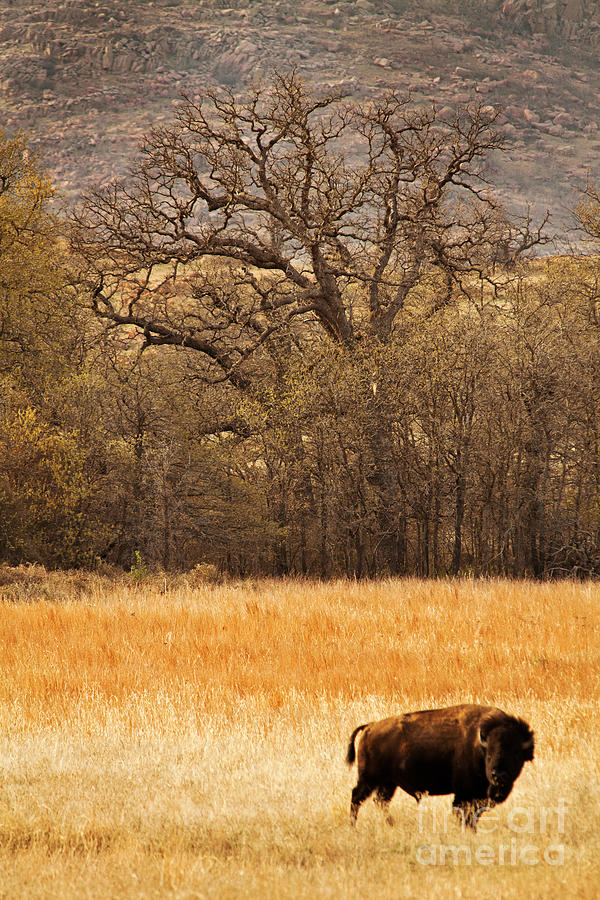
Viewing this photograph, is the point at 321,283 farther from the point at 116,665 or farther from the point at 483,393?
the point at 116,665

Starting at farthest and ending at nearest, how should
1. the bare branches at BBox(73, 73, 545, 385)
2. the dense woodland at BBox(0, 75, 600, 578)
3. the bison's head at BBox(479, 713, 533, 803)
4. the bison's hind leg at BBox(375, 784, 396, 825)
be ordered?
the bare branches at BBox(73, 73, 545, 385), the dense woodland at BBox(0, 75, 600, 578), the bison's hind leg at BBox(375, 784, 396, 825), the bison's head at BBox(479, 713, 533, 803)

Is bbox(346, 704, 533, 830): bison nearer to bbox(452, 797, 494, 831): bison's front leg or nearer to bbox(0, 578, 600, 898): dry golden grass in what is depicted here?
bbox(452, 797, 494, 831): bison's front leg

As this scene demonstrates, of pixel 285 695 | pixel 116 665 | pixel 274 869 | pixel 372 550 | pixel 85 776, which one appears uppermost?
pixel 274 869

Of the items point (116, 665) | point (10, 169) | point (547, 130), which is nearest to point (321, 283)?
point (10, 169)

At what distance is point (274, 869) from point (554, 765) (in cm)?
147

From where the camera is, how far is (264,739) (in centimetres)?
470

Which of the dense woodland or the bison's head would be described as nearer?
the bison's head

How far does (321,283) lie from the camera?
18625 mm

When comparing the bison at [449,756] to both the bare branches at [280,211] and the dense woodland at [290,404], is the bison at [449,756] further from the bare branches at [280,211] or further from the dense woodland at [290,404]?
the bare branches at [280,211]

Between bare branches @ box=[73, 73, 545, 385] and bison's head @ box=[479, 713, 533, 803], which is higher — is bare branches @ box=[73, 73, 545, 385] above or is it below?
above

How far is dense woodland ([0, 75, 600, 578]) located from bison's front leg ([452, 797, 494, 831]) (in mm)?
12955

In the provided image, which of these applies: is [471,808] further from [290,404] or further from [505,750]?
[290,404]

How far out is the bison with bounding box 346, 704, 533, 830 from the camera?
8.10 ft

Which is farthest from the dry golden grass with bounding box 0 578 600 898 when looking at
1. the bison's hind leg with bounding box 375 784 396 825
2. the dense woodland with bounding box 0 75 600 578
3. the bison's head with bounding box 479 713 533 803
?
the dense woodland with bounding box 0 75 600 578
